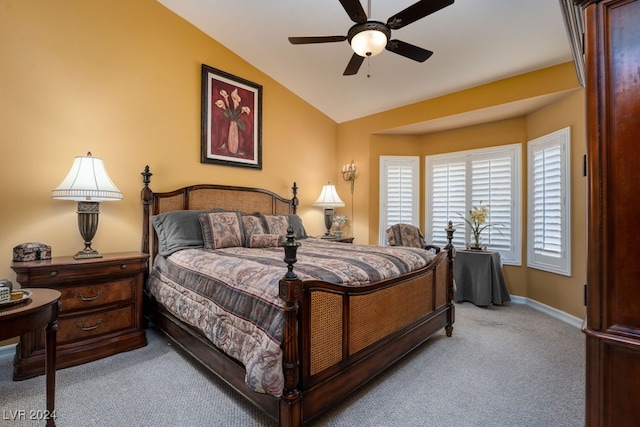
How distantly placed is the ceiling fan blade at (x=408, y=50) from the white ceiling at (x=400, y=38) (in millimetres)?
644

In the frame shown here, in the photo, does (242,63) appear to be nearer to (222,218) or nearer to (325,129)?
(325,129)

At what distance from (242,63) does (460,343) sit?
4.32m

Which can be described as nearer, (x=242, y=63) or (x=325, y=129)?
(x=242, y=63)

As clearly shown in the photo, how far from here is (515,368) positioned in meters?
2.39

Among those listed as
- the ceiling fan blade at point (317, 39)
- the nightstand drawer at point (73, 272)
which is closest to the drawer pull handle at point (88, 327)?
the nightstand drawer at point (73, 272)

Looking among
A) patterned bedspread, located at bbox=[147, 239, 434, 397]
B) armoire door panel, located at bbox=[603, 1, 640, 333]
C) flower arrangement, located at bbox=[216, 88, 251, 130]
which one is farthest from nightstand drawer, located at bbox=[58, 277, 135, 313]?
armoire door panel, located at bbox=[603, 1, 640, 333]

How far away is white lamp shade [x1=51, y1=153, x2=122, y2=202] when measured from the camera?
97.4 inches

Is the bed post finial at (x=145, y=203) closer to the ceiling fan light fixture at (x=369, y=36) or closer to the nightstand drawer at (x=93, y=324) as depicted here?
the nightstand drawer at (x=93, y=324)

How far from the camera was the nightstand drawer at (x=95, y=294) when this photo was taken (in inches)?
94.4

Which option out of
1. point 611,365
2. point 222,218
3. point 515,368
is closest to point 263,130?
point 222,218

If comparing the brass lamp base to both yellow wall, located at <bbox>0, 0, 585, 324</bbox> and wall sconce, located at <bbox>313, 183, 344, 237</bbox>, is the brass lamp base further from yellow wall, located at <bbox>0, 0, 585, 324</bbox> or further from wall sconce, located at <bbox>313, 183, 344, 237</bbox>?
wall sconce, located at <bbox>313, 183, 344, 237</bbox>

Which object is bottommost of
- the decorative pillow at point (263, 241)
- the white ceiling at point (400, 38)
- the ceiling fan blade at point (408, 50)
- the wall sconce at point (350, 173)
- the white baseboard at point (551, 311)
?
the white baseboard at point (551, 311)

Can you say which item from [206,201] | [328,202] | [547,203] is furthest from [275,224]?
[547,203]

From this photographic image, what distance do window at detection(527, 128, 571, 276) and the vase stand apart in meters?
3.98
